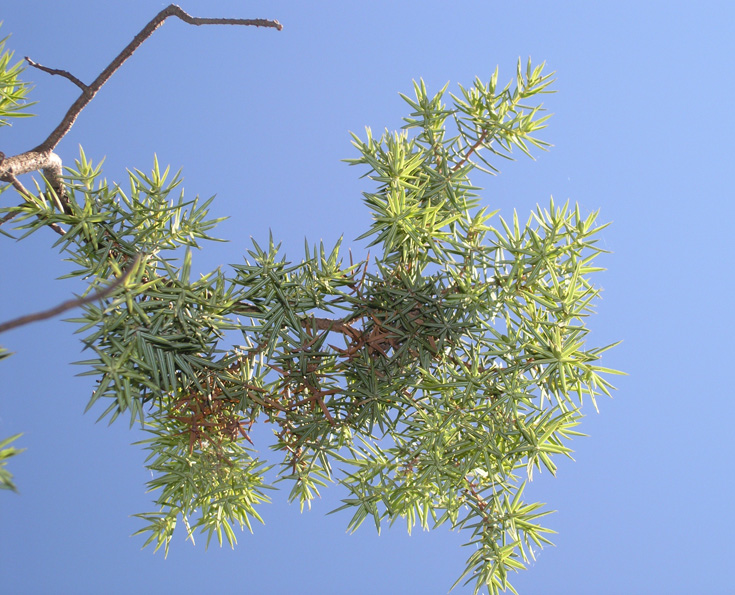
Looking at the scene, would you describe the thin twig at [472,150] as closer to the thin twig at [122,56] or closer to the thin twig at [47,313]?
the thin twig at [122,56]

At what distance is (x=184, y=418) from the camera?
5.20 feet

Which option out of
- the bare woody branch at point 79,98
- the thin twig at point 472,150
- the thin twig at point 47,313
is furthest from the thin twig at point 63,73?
the thin twig at point 47,313

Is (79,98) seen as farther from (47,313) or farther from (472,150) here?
(47,313)

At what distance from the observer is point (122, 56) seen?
1556 mm

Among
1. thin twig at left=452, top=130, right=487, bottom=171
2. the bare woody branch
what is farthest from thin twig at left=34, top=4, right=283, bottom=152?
thin twig at left=452, top=130, right=487, bottom=171

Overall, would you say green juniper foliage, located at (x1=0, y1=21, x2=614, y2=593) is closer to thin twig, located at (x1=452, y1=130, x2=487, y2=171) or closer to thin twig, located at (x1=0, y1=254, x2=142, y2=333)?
thin twig, located at (x1=452, y1=130, x2=487, y2=171)

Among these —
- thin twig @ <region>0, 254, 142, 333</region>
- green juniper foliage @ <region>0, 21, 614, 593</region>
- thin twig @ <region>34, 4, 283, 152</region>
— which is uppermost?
thin twig @ <region>34, 4, 283, 152</region>

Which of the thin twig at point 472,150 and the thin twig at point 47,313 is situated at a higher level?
the thin twig at point 472,150

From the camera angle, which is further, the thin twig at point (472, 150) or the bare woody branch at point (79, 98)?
the thin twig at point (472, 150)

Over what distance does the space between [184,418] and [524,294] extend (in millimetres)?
786

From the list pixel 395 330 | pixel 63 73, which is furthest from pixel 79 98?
pixel 395 330

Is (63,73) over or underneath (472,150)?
over

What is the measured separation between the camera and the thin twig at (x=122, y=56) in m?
1.54

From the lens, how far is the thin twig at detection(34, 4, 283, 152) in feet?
5.05
